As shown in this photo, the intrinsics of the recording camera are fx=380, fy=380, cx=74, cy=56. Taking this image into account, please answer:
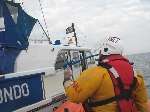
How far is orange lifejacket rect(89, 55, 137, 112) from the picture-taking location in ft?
13.3

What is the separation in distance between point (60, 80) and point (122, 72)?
12.9 feet

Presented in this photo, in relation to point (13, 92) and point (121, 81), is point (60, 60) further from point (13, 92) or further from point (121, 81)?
point (121, 81)

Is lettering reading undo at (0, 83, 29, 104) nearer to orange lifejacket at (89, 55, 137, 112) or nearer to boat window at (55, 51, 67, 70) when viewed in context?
orange lifejacket at (89, 55, 137, 112)

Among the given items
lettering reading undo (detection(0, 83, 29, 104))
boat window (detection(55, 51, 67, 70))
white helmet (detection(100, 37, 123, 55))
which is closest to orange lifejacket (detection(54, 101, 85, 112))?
lettering reading undo (detection(0, 83, 29, 104))

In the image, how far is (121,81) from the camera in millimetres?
4070

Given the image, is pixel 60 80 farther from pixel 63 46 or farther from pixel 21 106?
pixel 21 106

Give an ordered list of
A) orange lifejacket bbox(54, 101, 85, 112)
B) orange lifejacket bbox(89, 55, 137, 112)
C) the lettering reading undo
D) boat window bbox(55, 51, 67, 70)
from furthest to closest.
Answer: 1. boat window bbox(55, 51, 67, 70)
2. orange lifejacket bbox(54, 101, 85, 112)
3. the lettering reading undo
4. orange lifejacket bbox(89, 55, 137, 112)

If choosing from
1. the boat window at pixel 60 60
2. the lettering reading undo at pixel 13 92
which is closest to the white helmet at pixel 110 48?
the lettering reading undo at pixel 13 92

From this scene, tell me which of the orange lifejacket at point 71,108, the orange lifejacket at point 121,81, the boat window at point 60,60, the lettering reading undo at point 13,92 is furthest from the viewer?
the boat window at point 60,60

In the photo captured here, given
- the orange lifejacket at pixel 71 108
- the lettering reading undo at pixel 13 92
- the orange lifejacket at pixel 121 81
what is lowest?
the orange lifejacket at pixel 71 108

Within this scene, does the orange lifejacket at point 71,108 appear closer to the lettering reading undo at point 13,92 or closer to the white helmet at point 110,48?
the lettering reading undo at point 13,92

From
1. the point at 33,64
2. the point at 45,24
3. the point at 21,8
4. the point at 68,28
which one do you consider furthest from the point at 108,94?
the point at 68,28

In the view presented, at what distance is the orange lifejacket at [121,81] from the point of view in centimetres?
404

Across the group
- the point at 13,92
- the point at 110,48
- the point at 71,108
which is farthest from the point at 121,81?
the point at 71,108
